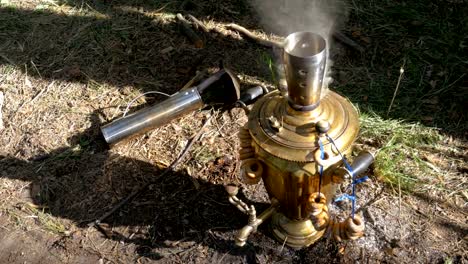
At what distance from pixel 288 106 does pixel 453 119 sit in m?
1.78

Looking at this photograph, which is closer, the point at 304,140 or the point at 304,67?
the point at 304,67

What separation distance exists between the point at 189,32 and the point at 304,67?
242cm

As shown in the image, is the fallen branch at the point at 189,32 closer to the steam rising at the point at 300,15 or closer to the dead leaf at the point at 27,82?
the steam rising at the point at 300,15

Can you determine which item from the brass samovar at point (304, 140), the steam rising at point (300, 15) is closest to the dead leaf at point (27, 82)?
the steam rising at point (300, 15)

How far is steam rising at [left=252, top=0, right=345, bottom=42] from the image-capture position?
3.98 meters

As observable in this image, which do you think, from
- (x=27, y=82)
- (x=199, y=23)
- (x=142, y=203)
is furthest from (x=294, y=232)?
(x=27, y=82)

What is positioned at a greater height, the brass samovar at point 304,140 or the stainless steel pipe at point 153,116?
the brass samovar at point 304,140

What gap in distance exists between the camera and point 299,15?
402cm

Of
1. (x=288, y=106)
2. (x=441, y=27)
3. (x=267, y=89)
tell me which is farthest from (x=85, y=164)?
(x=441, y=27)

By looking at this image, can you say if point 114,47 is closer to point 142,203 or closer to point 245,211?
point 142,203

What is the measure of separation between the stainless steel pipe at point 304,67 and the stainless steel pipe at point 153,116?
142 centimetres

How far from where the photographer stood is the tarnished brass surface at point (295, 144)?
197 centimetres

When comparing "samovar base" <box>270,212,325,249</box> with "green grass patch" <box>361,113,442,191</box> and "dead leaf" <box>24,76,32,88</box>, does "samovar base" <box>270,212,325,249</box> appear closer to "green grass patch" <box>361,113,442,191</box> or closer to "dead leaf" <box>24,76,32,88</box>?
"green grass patch" <box>361,113,442,191</box>

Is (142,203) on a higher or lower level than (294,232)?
lower
